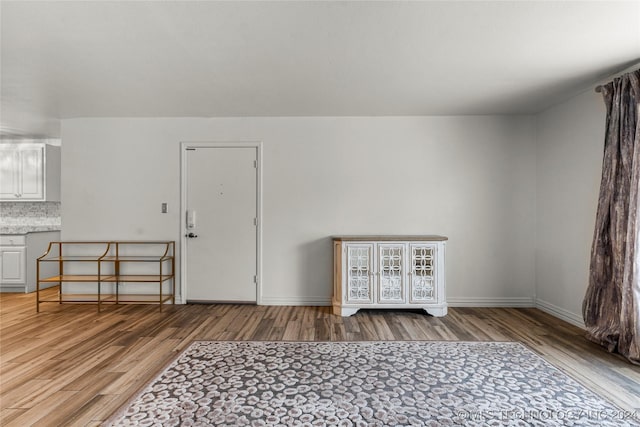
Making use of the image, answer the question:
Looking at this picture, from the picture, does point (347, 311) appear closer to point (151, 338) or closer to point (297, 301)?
point (297, 301)

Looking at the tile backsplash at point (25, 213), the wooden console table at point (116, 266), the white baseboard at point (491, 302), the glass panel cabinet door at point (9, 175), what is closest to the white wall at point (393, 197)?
the white baseboard at point (491, 302)

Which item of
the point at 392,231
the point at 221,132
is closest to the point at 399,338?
the point at 392,231

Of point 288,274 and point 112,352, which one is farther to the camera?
point 288,274

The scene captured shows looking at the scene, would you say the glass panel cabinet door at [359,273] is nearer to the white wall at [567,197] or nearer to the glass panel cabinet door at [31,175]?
the white wall at [567,197]

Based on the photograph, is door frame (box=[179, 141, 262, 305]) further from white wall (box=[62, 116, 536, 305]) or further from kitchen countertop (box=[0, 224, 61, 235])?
kitchen countertop (box=[0, 224, 61, 235])

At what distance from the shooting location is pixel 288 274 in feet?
14.6

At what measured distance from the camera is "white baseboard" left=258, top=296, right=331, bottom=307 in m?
4.44

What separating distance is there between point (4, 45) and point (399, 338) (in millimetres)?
3992

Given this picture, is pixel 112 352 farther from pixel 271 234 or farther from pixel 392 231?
pixel 392 231

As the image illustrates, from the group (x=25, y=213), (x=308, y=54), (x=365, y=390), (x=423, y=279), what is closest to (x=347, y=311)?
(x=423, y=279)

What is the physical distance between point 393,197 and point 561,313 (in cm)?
231

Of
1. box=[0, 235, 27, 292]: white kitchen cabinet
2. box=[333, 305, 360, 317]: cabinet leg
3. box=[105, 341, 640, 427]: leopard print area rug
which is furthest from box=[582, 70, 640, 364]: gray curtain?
box=[0, 235, 27, 292]: white kitchen cabinet

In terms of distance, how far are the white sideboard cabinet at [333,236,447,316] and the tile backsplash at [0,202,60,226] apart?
5.53 meters

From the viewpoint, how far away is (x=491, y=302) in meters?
4.43
